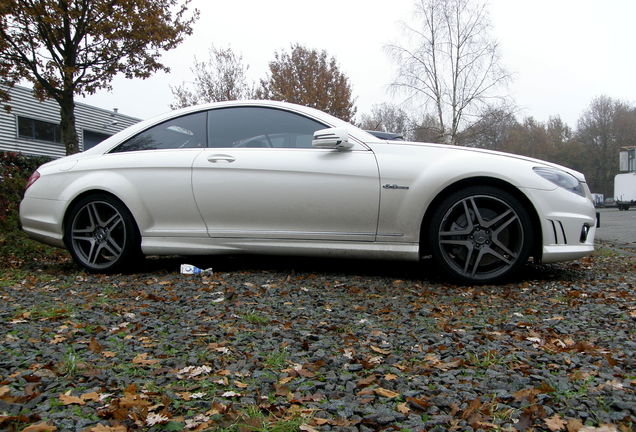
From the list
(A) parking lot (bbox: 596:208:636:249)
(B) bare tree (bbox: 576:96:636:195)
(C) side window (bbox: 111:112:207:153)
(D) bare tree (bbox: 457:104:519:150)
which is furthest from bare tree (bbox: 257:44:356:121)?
(B) bare tree (bbox: 576:96:636:195)

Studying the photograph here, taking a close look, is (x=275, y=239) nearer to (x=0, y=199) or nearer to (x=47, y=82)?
(x=0, y=199)

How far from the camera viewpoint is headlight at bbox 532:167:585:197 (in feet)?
13.1

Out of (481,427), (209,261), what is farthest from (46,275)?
(481,427)

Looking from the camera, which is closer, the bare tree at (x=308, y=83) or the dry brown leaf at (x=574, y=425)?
the dry brown leaf at (x=574, y=425)

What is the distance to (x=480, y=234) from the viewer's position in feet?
12.8

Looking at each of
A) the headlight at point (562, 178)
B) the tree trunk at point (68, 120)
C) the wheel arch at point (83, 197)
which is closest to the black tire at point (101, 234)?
the wheel arch at point (83, 197)

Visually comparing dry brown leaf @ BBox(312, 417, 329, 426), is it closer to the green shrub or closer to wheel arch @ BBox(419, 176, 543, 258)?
wheel arch @ BBox(419, 176, 543, 258)

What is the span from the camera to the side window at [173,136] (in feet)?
15.0

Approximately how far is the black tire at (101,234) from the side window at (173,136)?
0.57m

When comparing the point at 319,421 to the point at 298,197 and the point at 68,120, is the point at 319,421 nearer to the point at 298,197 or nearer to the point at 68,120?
the point at 298,197

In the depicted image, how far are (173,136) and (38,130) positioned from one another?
23.5 metres

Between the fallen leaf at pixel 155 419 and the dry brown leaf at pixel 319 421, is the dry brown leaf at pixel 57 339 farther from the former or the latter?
the dry brown leaf at pixel 319 421

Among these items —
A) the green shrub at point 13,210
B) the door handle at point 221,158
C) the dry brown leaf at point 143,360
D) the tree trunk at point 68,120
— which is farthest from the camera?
the tree trunk at point 68,120

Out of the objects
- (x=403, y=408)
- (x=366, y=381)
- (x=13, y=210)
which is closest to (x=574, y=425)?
(x=403, y=408)
